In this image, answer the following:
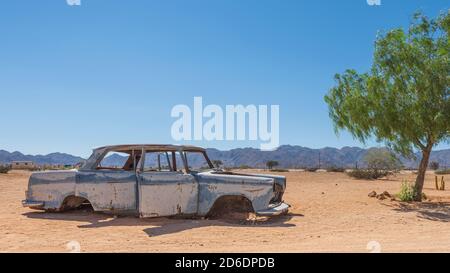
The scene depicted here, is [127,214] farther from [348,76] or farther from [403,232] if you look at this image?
[348,76]

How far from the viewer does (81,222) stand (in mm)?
9742

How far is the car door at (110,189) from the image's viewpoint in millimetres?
9883

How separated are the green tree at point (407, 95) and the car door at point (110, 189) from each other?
27.0ft

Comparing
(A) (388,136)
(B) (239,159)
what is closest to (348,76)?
(A) (388,136)

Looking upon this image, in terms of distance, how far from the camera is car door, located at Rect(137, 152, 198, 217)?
9.52 meters

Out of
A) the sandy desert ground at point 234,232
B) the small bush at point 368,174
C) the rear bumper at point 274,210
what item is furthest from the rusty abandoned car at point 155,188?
the small bush at point 368,174

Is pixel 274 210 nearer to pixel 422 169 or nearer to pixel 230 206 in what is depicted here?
pixel 230 206

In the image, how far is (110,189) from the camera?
32.6ft

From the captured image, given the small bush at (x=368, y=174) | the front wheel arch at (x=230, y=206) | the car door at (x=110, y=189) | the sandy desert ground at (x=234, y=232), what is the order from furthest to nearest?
the small bush at (x=368, y=174) < the front wheel arch at (x=230, y=206) < the car door at (x=110, y=189) < the sandy desert ground at (x=234, y=232)

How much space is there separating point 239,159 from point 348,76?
17903cm

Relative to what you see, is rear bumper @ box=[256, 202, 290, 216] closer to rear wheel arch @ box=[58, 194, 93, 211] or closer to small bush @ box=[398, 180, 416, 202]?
rear wheel arch @ box=[58, 194, 93, 211]

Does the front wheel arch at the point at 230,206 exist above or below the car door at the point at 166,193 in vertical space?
below

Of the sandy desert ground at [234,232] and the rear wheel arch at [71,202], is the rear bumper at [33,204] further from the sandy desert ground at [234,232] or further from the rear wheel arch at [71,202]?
the rear wheel arch at [71,202]

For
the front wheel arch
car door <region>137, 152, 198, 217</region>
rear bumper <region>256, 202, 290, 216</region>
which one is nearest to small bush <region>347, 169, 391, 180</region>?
the front wheel arch
